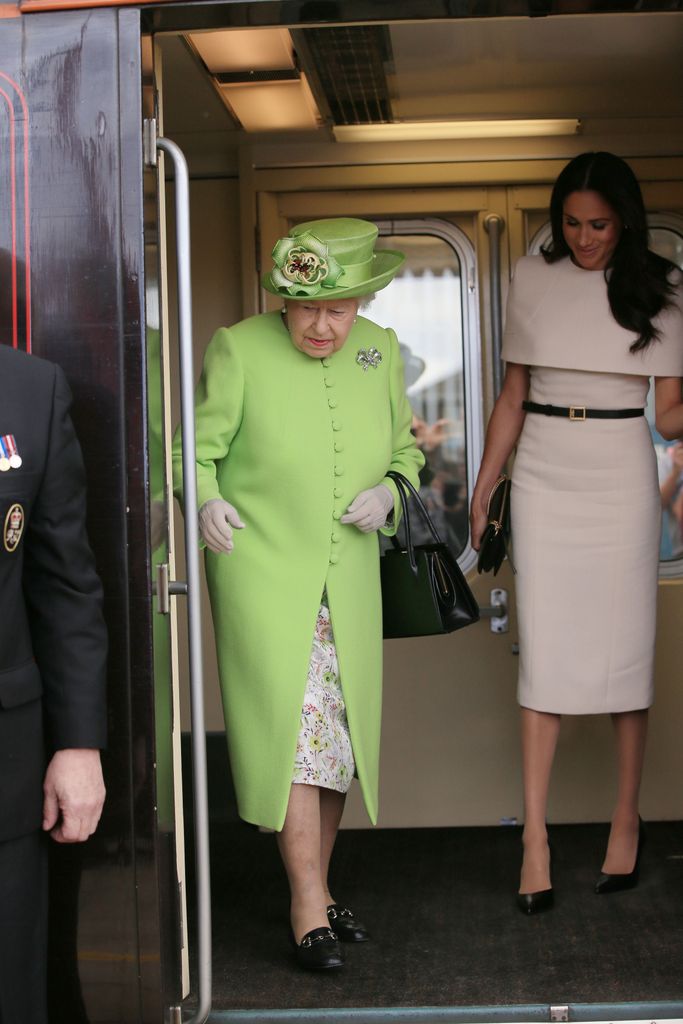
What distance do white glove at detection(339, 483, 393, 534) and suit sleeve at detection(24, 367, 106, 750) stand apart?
110 centimetres

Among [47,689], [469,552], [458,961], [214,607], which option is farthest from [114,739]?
[469,552]

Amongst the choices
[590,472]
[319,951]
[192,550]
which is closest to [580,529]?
[590,472]

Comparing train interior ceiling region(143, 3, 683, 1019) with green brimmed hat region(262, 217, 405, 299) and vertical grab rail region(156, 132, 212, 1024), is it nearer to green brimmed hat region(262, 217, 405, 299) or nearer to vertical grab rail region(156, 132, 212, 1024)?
green brimmed hat region(262, 217, 405, 299)

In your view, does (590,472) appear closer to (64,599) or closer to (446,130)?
(446,130)

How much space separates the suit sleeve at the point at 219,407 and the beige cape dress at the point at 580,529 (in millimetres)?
964

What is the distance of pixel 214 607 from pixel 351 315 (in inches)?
31.8

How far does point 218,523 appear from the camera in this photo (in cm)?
321

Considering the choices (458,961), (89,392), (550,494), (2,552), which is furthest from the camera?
(550,494)

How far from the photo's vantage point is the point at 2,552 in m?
2.34

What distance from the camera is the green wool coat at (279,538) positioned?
3414mm

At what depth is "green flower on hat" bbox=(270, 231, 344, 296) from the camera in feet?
11.0

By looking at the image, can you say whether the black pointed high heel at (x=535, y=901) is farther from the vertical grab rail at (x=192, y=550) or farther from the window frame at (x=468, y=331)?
the window frame at (x=468, y=331)

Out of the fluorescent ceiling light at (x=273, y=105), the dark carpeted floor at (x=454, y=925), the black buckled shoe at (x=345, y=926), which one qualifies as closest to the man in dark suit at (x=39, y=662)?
the dark carpeted floor at (x=454, y=925)

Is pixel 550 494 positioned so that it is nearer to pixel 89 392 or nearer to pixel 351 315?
pixel 351 315
